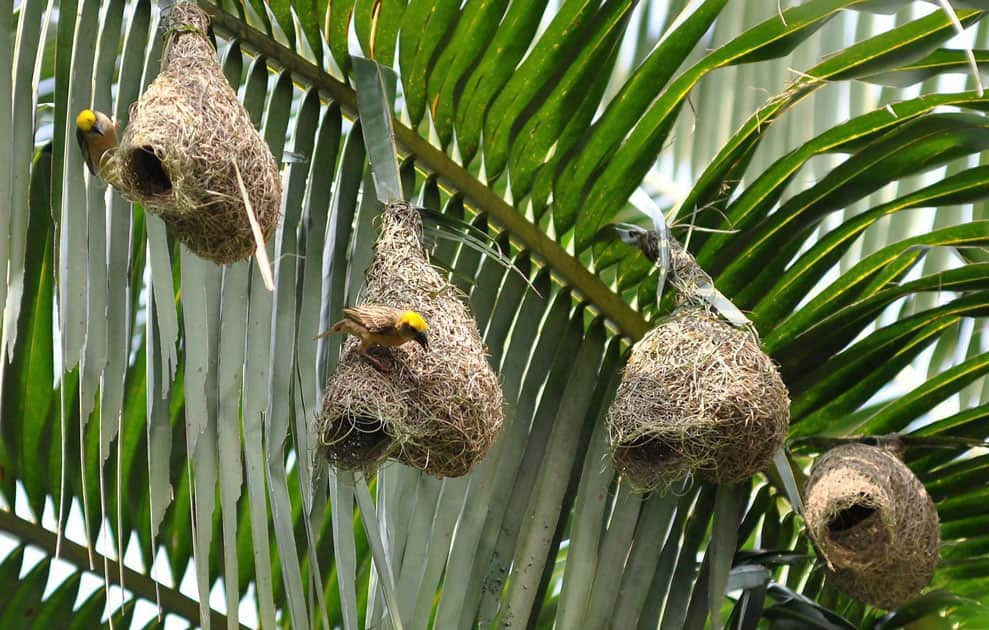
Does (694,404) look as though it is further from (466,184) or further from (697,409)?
(466,184)

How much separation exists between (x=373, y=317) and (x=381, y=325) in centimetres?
2

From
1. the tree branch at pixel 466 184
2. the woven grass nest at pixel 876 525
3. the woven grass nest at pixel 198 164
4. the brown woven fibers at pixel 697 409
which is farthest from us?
the woven grass nest at pixel 876 525

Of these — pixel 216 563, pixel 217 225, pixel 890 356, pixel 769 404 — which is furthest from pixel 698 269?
pixel 216 563

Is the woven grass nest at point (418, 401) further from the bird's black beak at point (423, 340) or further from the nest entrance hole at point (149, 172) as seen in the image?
the nest entrance hole at point (149, 172)

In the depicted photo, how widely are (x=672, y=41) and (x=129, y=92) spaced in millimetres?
941

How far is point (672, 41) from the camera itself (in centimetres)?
235

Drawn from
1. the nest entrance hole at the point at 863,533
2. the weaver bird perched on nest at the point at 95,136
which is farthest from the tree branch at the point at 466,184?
the nest entrance hole at the point at 863,533

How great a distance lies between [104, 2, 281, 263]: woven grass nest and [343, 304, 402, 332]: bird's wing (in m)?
0.18

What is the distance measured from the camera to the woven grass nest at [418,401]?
1916 millimetres

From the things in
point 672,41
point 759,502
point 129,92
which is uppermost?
point 672,41

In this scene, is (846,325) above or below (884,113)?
below

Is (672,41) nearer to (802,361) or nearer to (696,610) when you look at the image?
(802,361)

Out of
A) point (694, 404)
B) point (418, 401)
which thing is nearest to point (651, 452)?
point (694, 404)

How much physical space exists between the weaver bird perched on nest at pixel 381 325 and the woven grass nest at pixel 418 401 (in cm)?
7
